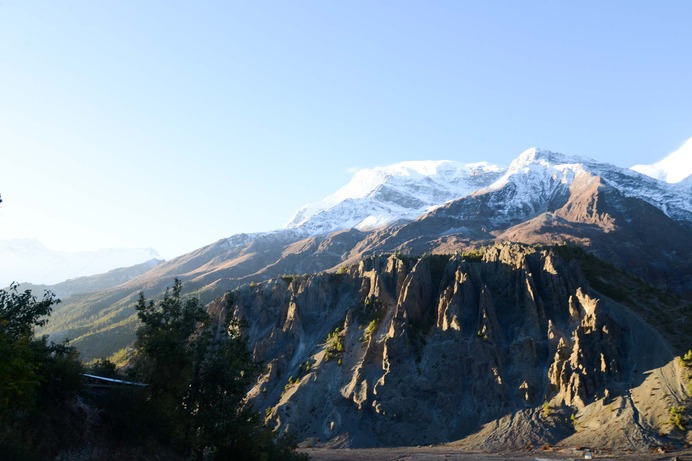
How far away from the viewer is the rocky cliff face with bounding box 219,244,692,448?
7319cm

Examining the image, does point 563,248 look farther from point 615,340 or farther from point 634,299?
point 615,340

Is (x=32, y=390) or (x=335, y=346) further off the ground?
(x=32, y=390)

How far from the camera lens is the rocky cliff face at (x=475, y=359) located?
240 ft

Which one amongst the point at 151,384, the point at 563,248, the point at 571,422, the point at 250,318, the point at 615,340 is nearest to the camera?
the point at 151,384

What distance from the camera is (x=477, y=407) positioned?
265 ft

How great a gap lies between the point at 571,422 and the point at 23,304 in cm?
6694

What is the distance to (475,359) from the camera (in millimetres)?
84938

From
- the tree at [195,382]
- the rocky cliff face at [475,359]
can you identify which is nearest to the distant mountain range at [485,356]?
the rocky cliff face at [475,359]

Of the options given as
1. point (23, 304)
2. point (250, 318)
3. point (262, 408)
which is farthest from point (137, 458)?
point (250, 318)

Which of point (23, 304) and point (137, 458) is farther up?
point (23, 304)

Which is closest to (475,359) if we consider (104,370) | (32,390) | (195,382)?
(195,382)

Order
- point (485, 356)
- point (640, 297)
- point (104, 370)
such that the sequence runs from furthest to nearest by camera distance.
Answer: point (640, 297), point (485, 356), point (104, 370)

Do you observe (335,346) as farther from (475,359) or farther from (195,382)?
(195,382)

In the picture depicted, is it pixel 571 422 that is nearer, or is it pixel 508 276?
pixel 571 422
